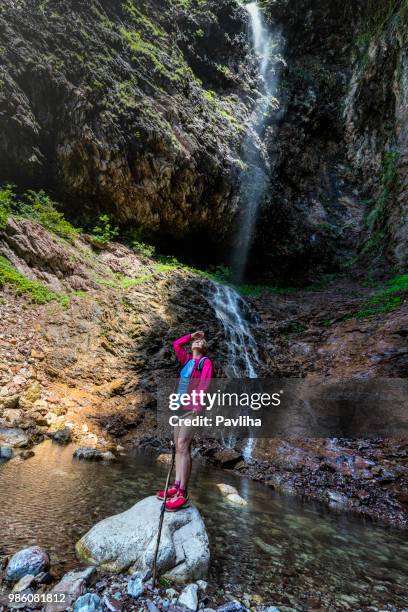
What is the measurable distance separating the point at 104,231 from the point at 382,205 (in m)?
14.1

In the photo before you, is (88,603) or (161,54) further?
(161,54)

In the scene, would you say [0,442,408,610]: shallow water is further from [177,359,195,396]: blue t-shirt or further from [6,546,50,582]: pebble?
[177,359,195,396]: blue t-shirt

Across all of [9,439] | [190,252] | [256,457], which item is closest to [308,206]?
[190,252]

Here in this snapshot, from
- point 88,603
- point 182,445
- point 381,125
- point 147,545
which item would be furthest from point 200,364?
point 381,125

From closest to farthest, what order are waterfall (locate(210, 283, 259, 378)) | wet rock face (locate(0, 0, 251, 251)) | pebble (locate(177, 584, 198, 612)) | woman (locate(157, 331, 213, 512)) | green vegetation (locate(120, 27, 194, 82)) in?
1. pebble (locate(177, 584, 198, 612))
2. woman (locate(157, 331, 213, 512))
3. waterfall (locate(210, 283, 259, 378))
4. wet rock face (locate(0, 0, 251, 251))
5. green vegetation (locate(120, 27, 194, 82))

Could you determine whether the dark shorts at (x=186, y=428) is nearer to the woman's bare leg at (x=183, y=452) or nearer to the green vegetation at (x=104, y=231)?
the woman's bare leg at (x=183, y=452)

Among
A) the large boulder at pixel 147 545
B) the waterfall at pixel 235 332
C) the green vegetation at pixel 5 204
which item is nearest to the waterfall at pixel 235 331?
the waterfall at pixel 235 332

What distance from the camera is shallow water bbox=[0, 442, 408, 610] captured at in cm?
317

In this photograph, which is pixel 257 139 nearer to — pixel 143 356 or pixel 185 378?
pixel 143 356

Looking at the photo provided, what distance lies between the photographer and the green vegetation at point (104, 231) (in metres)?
14.4

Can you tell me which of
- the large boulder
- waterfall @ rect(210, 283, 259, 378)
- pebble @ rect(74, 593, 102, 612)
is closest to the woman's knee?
the large boulder

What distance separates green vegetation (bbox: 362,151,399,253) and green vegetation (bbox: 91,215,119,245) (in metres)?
12.9

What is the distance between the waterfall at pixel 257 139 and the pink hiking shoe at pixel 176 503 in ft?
52.6

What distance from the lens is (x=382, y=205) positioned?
59.4 feet
